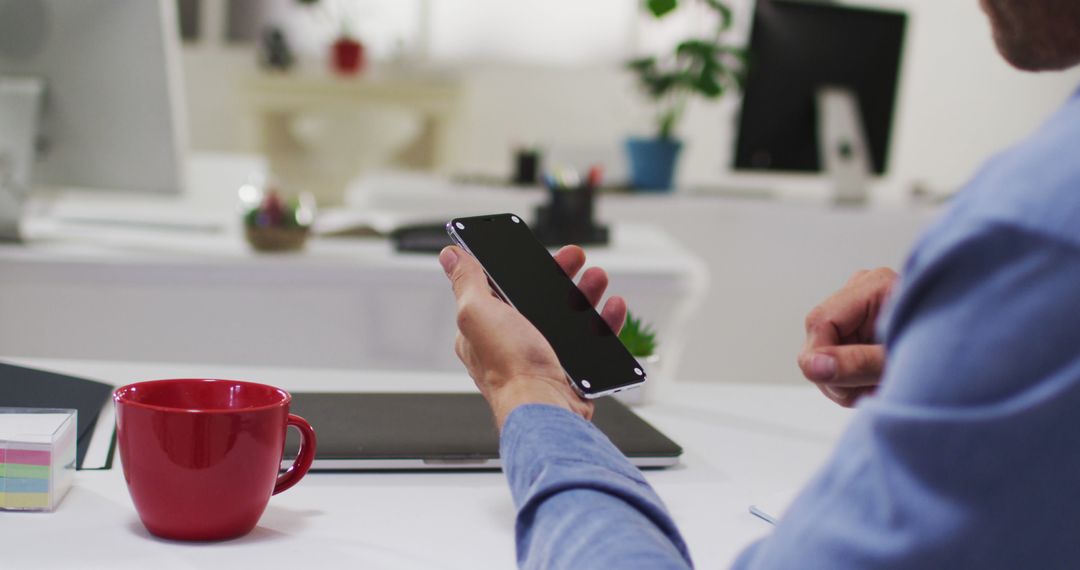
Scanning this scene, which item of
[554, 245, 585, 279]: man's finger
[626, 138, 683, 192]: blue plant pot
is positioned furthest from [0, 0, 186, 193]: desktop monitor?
[626, 138, 683, 192]: blue plant pot

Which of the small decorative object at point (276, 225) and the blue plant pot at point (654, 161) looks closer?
the small decorative object at point (276, 225)

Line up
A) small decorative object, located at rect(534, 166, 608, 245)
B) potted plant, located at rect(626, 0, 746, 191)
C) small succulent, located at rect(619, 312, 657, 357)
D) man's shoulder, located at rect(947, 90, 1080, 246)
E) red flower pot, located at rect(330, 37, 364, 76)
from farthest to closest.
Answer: red flower pot, located at rect(330, 37, 364, 76)
potted plant, located at rect(626, 0, 746, 191)
small decorative object, located at rect(534, 166, 608, 245)
small succulent, located at rect(619, 312, 657, 357)
man's shoulder, located at rect(947, 90, 1080, 246)

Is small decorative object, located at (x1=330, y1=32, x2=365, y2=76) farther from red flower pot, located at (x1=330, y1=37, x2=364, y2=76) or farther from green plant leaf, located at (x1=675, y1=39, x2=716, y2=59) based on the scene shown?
green plant leaf, located at (x1=675, y1=39, x2=716, y2=59)

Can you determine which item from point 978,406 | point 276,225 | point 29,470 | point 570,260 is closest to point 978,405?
point 978,406

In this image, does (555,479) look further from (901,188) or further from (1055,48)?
(901,188)

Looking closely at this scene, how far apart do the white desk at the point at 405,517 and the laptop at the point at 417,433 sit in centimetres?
1

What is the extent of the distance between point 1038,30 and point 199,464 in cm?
44

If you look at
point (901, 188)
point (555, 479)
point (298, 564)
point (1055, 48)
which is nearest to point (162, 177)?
point (298, 564)

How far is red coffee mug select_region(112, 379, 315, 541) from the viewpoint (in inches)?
22.2

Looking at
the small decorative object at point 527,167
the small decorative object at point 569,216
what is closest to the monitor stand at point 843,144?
the small decorative object at point 527,167

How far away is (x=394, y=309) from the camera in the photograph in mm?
1525

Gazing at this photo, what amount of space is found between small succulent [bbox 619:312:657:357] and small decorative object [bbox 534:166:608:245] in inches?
32.7

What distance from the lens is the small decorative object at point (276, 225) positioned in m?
1.53

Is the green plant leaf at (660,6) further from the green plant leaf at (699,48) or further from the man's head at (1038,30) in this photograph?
the man's head at (1038,30)
